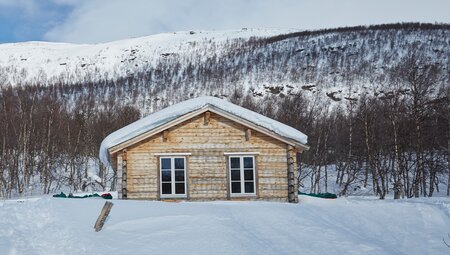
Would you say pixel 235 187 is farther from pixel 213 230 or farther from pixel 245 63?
pixel 245 63

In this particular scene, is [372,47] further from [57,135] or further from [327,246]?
[327,246]

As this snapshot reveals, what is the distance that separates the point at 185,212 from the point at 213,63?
3248 inches

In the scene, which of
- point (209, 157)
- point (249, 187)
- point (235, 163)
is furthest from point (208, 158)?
point (249, 187)

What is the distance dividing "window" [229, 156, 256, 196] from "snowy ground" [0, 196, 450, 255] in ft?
12.5

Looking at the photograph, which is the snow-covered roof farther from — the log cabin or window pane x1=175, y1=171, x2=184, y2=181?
window pane x1=175, y1=171, x2=184, y2=181

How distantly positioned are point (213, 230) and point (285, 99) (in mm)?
50720

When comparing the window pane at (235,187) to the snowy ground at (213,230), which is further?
the window pane at (235,187)

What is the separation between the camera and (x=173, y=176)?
57.4 ft

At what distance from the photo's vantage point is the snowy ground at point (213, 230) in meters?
8.63

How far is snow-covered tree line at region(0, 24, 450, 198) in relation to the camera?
123 ft

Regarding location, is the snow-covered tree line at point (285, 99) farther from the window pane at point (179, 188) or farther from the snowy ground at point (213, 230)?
the snowy ground at point (213, 230)

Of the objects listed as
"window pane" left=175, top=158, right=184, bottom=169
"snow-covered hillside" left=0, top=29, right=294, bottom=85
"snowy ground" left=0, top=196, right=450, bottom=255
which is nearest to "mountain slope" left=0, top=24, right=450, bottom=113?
"snow-covered hillside" left=0, top=29, right=294, bottom=85

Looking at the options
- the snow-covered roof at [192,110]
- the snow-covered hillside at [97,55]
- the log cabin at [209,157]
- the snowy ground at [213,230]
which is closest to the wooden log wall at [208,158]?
the log cabin at [209,157]

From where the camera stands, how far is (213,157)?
1769 centimetres
